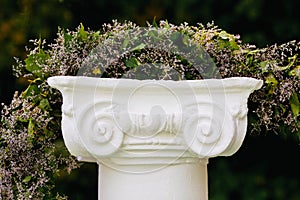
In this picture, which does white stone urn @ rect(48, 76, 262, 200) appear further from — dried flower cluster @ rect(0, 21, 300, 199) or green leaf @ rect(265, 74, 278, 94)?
green leaf @ rect(265, 74, 278, 94)

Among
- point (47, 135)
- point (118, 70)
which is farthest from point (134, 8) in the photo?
point (118, 70)

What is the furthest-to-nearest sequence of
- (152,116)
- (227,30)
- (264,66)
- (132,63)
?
1. (227,30)
2. (264,66)
3. (132,63)
4. (152,116)

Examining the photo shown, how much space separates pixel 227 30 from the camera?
358 centimetres

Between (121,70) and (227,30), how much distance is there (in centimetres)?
169

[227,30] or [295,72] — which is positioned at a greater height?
[227,30]

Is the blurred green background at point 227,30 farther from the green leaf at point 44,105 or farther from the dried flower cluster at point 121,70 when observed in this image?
the green leaf at point 44,105

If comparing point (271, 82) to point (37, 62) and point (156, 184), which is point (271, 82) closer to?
point (156, 184)

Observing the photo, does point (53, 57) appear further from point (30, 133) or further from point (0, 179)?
point (0, 179)

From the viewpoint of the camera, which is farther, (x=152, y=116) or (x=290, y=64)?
(x=290, y=64)

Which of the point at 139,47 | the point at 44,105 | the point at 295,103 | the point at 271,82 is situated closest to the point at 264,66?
the point at 271,82

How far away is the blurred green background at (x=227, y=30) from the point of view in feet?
11.6

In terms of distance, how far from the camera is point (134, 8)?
369 cm

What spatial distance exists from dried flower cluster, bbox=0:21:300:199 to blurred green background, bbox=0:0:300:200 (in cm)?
122

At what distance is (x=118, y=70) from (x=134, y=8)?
1.77 meters
